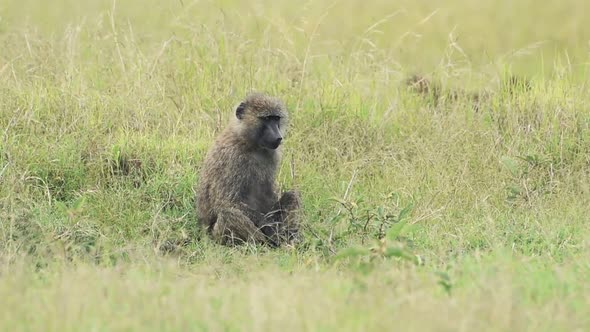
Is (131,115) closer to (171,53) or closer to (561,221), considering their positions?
(171,53)

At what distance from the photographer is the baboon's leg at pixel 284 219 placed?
22.8 feet

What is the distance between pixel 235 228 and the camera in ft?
22.4

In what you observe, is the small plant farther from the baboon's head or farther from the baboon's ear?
the baboon's ear

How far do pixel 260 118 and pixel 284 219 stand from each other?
69 cm

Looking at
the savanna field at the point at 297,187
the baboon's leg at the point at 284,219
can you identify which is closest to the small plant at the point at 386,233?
the savanna field at the point at 297,187

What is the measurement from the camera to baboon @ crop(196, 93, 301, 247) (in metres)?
6.89

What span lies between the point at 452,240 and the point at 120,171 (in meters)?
2.49

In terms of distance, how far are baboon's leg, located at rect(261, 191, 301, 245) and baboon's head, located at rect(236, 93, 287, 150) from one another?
36cm

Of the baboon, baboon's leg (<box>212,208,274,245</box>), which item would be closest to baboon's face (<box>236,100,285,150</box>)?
the baboon

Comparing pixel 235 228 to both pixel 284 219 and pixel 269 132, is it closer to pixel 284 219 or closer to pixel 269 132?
pixel 284 219

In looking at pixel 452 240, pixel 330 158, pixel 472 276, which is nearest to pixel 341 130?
pixel 330 158

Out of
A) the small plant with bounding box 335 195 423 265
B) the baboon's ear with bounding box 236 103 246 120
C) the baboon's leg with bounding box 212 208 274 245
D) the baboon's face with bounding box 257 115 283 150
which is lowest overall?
the baboon's leg with bounding box 212 208 274 245

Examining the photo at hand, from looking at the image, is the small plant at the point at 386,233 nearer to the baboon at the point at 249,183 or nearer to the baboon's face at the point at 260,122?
the baboon at the point at 249,183

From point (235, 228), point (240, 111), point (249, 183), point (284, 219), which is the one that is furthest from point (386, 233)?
point (240, 111)
